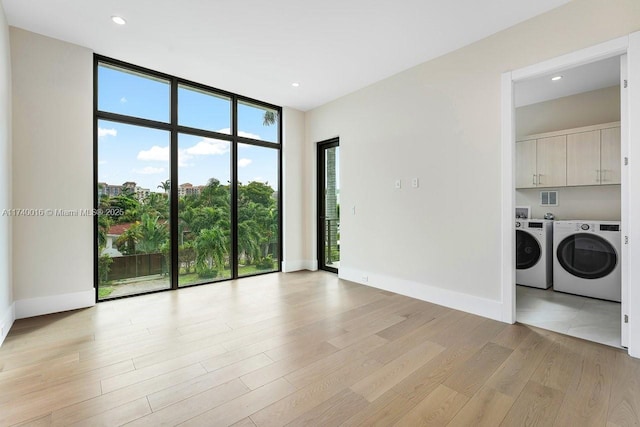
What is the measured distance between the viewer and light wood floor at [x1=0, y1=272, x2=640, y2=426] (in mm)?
1600

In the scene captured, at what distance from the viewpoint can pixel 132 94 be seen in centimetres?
368

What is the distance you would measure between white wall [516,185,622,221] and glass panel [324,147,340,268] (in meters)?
2.98

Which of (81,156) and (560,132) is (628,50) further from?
(81,156)

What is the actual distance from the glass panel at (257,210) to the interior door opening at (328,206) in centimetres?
78

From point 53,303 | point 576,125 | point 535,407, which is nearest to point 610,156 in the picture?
point 576,125

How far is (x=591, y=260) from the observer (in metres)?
3.64

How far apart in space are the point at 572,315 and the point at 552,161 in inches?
87.1

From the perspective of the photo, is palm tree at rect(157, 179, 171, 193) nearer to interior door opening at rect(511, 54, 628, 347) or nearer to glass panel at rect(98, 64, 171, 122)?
glass panel at rect(98, 64, 171, 122)

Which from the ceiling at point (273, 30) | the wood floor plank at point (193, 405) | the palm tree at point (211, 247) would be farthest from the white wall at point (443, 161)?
the wood floor plank at point (193, 405)

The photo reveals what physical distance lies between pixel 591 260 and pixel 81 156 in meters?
6.13

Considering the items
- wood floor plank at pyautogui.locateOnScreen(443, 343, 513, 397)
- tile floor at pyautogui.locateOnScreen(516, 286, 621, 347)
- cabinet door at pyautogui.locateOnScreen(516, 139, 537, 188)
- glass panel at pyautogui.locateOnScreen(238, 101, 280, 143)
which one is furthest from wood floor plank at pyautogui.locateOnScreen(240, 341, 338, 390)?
cabinet door at pyautogui.locateOnScreen(516, 139, 537, 188)

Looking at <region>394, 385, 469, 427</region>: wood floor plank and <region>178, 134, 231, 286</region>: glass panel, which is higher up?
<region>178, 134, 231, 286</region>: glass panel

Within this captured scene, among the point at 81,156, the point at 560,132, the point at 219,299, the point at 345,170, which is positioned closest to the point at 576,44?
the point at 560,132

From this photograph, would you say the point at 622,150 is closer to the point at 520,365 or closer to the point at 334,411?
the point at 520,365
